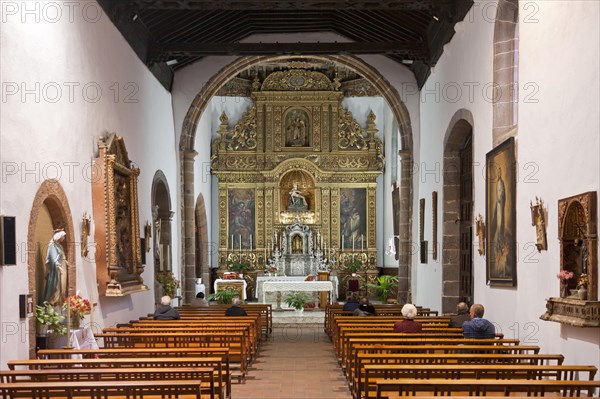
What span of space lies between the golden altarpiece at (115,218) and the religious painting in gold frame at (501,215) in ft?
19.0

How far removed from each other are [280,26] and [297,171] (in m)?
8.33

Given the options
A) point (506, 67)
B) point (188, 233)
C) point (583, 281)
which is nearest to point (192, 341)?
point (583, 281)

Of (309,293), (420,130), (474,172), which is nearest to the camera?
(474,172)

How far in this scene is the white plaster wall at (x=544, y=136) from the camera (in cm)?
797

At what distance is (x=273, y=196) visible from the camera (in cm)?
2797

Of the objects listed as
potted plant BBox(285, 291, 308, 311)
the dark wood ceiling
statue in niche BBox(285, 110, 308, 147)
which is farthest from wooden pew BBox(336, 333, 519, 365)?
statue in niche BBox(285, 110, 308, 147)

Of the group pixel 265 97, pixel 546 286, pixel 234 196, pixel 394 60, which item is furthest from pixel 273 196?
pixel 546 286

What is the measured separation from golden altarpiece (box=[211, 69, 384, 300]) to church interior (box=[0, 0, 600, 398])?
68 mm

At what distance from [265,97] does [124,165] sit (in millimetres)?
13963

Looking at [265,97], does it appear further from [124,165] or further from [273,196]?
[124,165]

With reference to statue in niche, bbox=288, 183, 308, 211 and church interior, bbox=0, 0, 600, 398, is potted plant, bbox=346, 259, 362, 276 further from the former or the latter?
statue in niche, bbox=288, 183, 308, 211

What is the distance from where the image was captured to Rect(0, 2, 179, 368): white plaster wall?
912 cm

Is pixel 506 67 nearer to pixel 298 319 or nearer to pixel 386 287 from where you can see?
pixel 298 319

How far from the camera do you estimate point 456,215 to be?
16.3m
